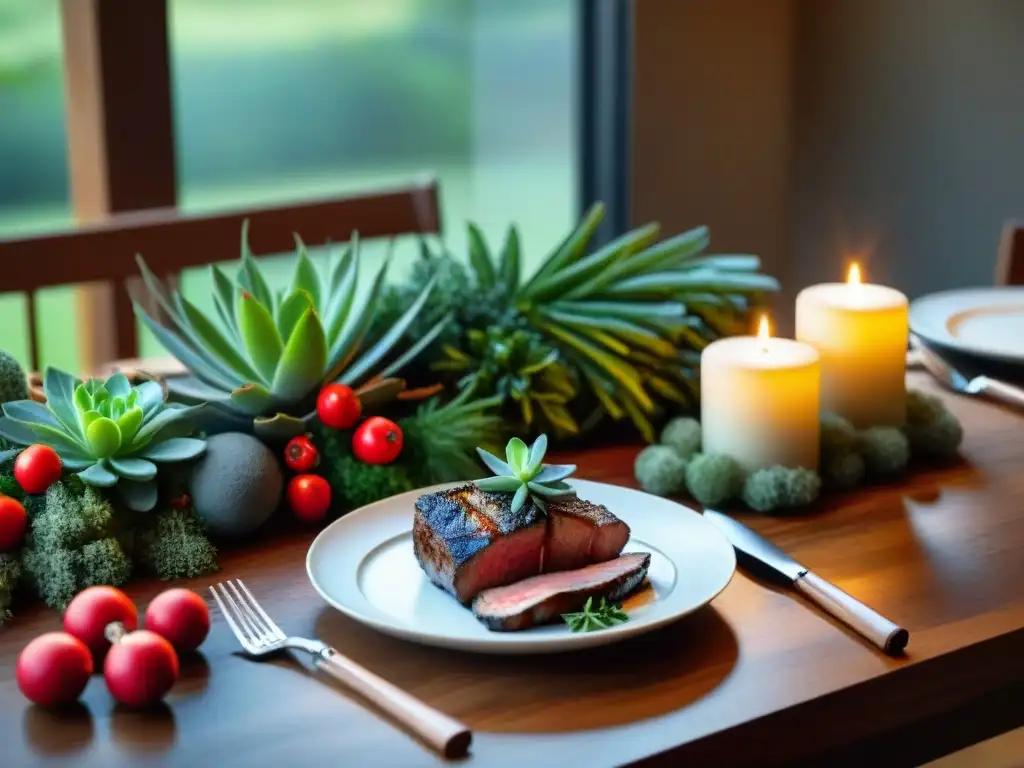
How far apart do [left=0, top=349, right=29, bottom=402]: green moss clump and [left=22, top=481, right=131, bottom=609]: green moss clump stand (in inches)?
6.8

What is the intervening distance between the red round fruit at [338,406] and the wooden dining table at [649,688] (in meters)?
0.13

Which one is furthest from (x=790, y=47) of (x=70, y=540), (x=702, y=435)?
(x=70, y=540)

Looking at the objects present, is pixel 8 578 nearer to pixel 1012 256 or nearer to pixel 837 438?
pixel 837 438

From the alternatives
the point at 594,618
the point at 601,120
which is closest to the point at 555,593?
the point at 594,618

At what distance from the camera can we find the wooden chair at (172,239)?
1.71 meters

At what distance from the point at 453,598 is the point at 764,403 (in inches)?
14.8

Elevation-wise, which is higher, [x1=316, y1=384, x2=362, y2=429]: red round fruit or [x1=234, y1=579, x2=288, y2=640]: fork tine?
[x1=316, y1=384, x2=362, y2=429]: red round fruit

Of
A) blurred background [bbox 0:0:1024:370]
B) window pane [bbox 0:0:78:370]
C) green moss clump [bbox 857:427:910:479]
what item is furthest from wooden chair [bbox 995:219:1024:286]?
window pane [bbox 0:0:78:370]

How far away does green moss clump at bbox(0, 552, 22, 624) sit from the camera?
0.91 m

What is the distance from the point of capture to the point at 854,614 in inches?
34.8

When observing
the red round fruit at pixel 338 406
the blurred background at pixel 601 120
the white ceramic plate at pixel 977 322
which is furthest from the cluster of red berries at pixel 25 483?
the blurred background at pixel 601 120

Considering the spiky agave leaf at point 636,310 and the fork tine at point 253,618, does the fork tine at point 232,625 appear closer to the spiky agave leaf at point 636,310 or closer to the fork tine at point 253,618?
the fork tine at point 253,618

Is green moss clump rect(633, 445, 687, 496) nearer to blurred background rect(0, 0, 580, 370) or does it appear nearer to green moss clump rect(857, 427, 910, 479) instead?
green moss clump rect(857, 427, 910, 479)

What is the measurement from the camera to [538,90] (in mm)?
3174
